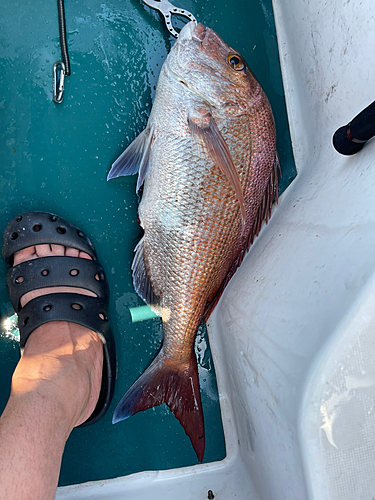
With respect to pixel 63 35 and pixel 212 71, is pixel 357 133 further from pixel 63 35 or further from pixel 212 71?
pixel 63 35

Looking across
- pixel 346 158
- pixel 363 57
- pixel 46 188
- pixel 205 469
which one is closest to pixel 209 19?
pixel 363 57

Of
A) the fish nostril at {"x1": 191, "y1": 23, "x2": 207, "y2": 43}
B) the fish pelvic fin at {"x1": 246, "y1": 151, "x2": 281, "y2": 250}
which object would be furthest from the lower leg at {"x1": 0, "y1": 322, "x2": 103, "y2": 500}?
the fish nostril at {"x1": 191, "y1": 23, "x2": 207, "y2": 43}

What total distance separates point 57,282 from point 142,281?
33cm

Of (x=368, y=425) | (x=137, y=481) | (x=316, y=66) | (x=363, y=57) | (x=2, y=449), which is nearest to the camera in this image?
(x=368, y=425)

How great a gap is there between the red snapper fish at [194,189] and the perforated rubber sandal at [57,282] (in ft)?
0.60

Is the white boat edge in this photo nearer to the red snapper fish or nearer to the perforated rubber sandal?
the red snapper fish

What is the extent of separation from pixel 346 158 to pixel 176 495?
1.37 m

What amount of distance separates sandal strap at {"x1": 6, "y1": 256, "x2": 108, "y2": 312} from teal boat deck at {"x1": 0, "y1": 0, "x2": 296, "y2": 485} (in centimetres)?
7

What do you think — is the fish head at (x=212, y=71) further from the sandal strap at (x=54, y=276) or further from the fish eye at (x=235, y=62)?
the sandal strap at (x=54, y=276)

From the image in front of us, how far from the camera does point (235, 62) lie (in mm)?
1258

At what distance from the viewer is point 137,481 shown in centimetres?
145

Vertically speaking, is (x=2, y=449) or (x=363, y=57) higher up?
(x=363, y=57)

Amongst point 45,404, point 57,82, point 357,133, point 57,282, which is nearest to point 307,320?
point 357,133

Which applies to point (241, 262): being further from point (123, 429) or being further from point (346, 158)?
point (123, 429)
